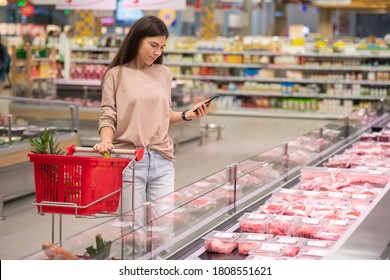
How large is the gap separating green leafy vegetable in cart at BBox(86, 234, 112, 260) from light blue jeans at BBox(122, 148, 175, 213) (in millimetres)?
1195

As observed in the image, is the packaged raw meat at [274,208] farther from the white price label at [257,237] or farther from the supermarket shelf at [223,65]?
the supermarket shelf at [223,65]

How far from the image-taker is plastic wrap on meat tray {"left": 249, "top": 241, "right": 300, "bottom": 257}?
324cm

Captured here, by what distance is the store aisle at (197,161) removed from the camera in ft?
21.2

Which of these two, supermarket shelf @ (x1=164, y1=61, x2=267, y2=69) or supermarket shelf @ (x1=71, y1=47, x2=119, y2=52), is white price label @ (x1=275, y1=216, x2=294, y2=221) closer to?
supermarket shelf @ (x1=71, y1=47, x2=119, y2=52)

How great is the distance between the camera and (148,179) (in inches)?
168

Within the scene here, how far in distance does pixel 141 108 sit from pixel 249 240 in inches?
43.0

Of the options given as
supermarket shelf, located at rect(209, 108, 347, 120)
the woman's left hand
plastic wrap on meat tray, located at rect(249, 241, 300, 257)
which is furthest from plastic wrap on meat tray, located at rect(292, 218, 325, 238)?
supermarket shelf, located at rect(209, 108, 347, 120)

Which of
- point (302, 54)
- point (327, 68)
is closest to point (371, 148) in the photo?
point (327, 68)

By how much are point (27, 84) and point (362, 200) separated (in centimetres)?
1095

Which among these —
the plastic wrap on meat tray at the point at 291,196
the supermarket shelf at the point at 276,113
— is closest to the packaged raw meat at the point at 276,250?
the plastic wrap on meat tray at the point at 291,196

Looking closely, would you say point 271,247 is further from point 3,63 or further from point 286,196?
point 3,63

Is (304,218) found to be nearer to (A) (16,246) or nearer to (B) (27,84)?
(A) (16,246)

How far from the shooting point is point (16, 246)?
619 cm

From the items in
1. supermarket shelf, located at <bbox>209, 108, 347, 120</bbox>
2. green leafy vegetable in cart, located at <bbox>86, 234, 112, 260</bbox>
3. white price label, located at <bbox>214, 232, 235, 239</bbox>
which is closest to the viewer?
green leafy vegetable in cart, located at <bbox>86, 234, 112, 260</bbox>
